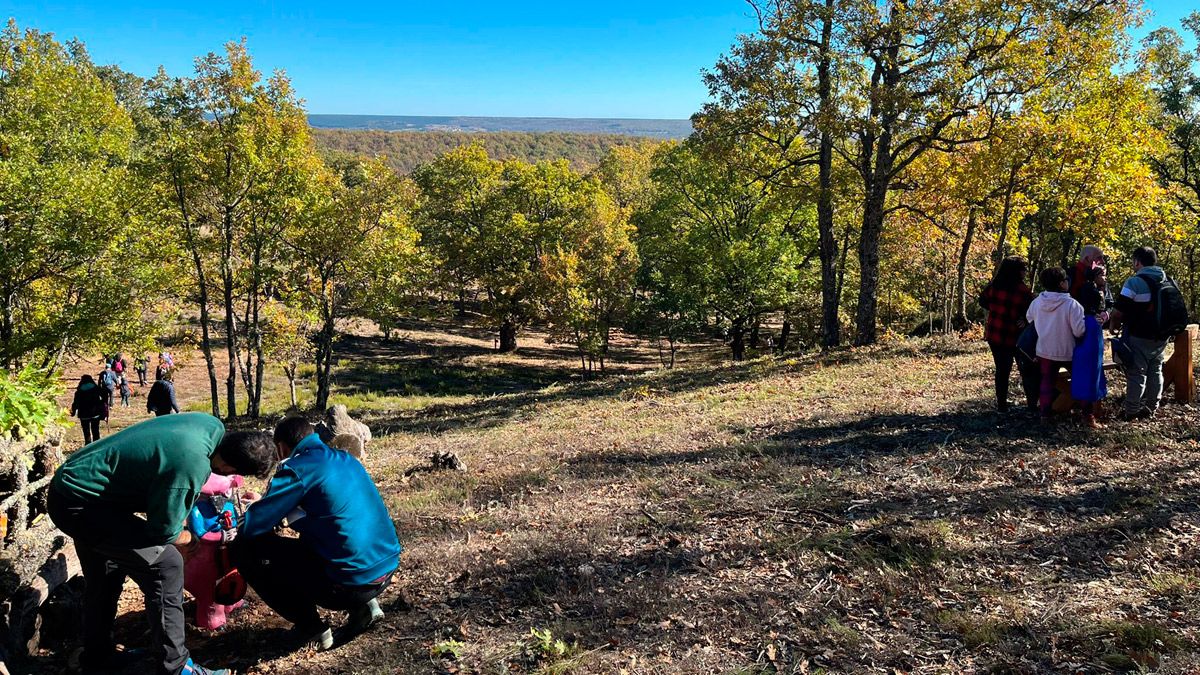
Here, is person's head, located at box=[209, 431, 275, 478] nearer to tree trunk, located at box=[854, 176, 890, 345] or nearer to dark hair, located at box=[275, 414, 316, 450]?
dark hair, located at box=[275, 414, 316, 450]

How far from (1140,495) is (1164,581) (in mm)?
1604

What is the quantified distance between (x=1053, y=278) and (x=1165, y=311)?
1018 millimetres

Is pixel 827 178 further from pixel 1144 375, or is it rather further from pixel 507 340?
pixel 507 340

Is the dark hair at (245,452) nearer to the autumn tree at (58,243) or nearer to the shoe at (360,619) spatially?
the shoe at (360,619)

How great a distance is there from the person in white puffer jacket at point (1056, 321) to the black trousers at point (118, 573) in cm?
734

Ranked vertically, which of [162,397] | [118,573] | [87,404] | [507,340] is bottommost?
[507,340]

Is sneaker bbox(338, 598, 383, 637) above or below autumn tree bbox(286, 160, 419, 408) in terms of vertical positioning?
below

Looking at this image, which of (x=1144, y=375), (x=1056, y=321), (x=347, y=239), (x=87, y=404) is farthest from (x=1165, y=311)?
(x=347, y=239)

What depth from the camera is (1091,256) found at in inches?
274

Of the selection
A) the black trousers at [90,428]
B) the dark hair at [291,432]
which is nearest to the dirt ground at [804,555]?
the dark hair at [291,432]

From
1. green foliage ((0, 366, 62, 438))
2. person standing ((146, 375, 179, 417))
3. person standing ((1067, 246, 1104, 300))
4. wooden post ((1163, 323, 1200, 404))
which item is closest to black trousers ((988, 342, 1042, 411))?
person standing ((1067, 246, 1104, 300))

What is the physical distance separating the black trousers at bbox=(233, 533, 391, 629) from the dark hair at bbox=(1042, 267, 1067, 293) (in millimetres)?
6344

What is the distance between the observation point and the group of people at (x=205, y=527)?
3.79m

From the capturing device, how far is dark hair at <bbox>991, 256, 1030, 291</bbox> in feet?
25.0
